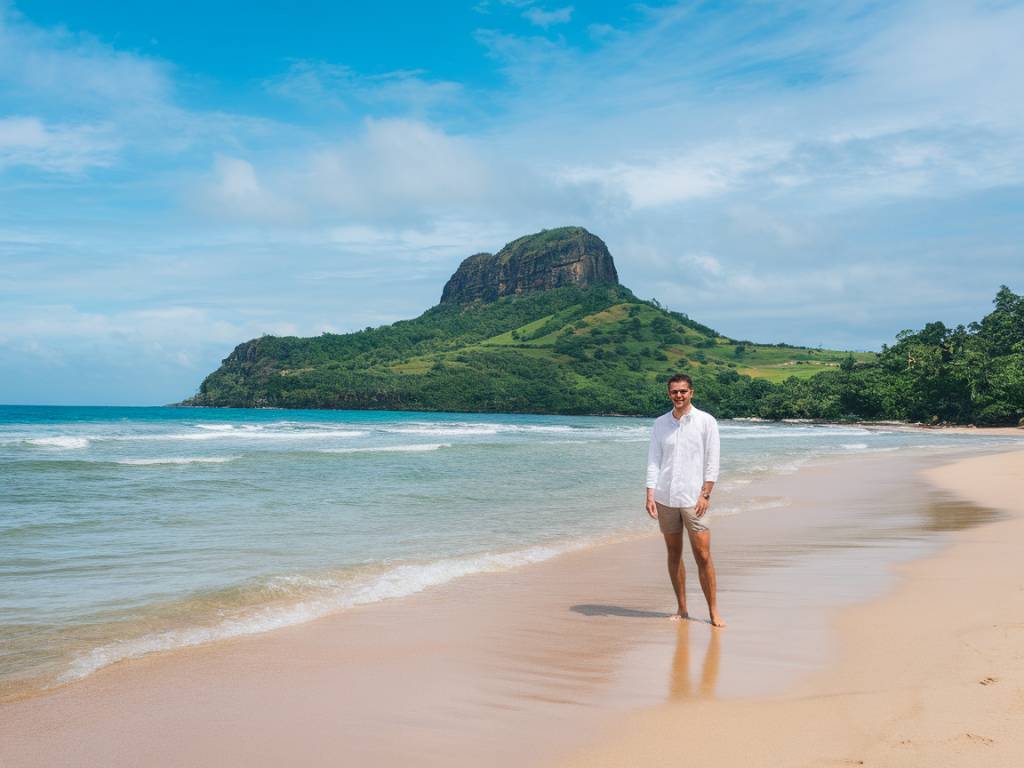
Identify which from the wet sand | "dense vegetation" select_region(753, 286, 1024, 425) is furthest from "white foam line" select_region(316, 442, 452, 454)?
"dense vegetation" select_region(753, 286, 1024, 425)

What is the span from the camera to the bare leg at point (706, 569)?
643 centimetres

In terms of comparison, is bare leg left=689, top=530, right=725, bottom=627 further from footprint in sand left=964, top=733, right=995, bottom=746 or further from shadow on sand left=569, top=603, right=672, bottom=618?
footprint in sand left=964, top=733, right=995, bottom=746

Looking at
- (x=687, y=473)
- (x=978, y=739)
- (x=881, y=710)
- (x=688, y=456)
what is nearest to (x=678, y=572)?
(x=687, y=473)

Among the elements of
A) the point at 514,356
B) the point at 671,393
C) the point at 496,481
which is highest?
the point at 514,356

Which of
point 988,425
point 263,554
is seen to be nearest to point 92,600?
point 263,554

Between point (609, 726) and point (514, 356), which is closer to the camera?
point (609, 726)

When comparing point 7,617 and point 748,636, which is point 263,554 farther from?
point 748,636

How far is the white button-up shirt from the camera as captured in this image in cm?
644

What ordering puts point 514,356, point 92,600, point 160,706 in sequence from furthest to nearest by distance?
point 514,356, point 92,600, point 160,706

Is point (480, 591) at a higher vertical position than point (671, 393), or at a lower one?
lower

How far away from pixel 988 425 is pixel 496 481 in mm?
69477

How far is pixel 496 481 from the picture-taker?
68.8ft

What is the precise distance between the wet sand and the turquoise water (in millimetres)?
731

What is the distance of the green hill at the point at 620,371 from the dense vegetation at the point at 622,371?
214 mm
